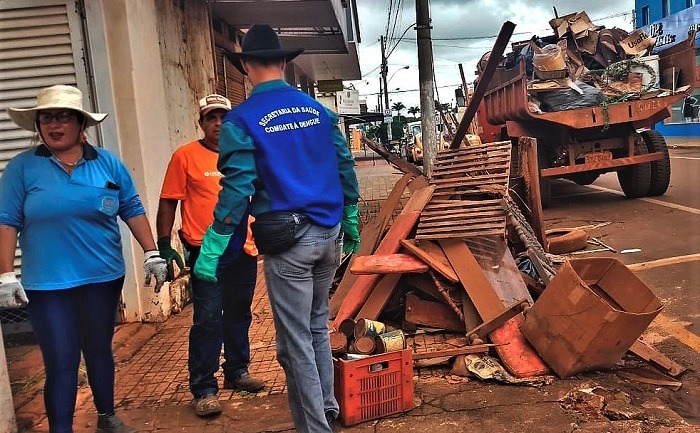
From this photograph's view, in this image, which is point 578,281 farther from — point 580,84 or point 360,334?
point 580,84

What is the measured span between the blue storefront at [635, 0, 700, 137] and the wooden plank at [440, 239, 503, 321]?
2028 cm

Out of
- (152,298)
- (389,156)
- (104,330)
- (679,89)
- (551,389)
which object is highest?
(679,89)

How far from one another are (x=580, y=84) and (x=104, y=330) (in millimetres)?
8180

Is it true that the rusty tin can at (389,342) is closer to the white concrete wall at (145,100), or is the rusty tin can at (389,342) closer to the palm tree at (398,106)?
the white concrete wall at (145,100)

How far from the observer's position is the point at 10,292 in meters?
2.49

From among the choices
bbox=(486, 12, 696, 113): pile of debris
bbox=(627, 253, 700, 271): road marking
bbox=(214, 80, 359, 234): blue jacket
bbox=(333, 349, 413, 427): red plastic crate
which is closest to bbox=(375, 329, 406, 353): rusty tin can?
bbox=(333, 349, 413, 427): red plastic crate

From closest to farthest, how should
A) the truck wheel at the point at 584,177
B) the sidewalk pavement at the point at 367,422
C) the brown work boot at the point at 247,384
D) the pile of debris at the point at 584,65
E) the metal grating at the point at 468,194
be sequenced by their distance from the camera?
1. the sidewalk pavement at the point at 367,422
2. the brown work boot at the point at 247,384
3. the metal grating at the point at 468,194
4. the pile of debris at the point at 584,65
5. the truck wheel at the point at 584,177

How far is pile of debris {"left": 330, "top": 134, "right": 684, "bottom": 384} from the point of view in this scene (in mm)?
3227

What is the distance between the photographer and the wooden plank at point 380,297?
13.0 ft

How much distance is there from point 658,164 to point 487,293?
22.3 ft

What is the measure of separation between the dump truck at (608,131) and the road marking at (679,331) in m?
4.67

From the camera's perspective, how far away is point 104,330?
2834 millimetres

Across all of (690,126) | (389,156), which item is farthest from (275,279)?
(690,126)

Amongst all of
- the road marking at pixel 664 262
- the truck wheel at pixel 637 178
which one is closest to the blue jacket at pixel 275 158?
the road marking at pixel 664 262
